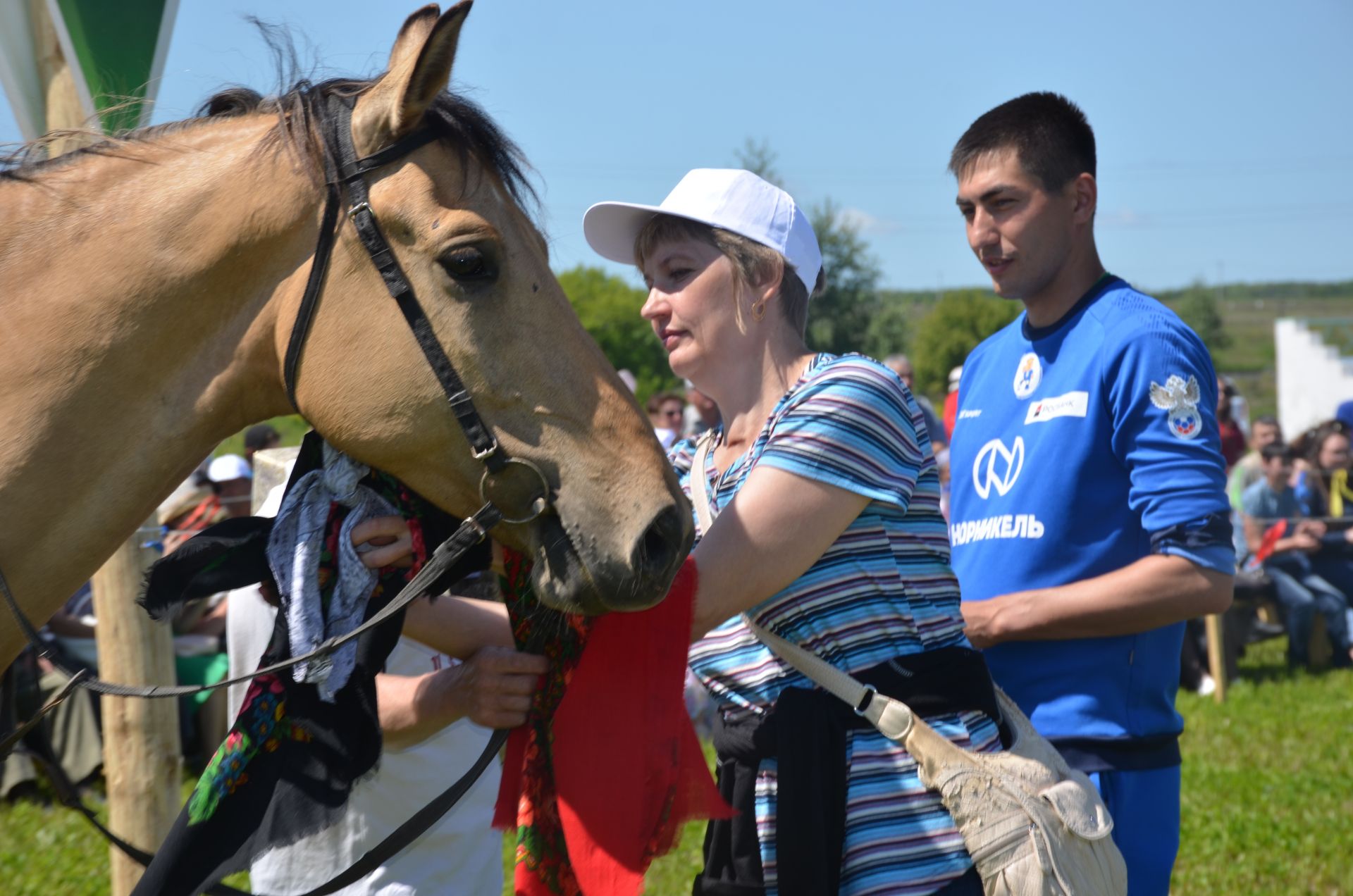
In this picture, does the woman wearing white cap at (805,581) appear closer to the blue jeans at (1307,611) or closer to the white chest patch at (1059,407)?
the white chest patch at (1059,407)

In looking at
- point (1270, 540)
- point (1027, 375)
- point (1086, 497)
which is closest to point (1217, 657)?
point (1270, 540)

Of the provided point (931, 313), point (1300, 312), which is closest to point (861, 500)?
point (931, 313)

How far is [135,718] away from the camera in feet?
10.9

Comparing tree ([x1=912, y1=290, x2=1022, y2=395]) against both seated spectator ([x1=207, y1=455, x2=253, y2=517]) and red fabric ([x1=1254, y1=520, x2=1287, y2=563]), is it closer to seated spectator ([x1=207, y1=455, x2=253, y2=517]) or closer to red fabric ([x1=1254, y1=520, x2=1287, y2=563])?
red fabric ([x1=1254, y1=520, x2=1287, y2=563])

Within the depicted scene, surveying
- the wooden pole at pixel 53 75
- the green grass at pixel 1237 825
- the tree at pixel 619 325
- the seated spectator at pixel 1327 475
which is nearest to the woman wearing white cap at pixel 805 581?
the wooden pole at pixel 53 75

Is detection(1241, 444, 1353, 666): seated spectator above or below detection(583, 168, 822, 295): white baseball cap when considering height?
below

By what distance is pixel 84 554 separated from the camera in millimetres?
1874

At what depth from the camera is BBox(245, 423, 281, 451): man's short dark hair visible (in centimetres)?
813

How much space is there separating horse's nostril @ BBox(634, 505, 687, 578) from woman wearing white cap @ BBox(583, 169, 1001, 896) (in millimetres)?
123

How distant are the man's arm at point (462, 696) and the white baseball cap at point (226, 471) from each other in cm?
583

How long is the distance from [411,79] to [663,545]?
810 millimetres

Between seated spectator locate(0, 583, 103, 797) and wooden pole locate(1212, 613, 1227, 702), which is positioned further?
wooden pole locate(1212, 613, 1227, 702)

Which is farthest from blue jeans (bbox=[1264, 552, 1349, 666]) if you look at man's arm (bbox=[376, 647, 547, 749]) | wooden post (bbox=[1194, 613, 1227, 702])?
man's arm (bbox=[376, 647, 547, 749])

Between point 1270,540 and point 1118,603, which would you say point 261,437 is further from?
point 1270,540
